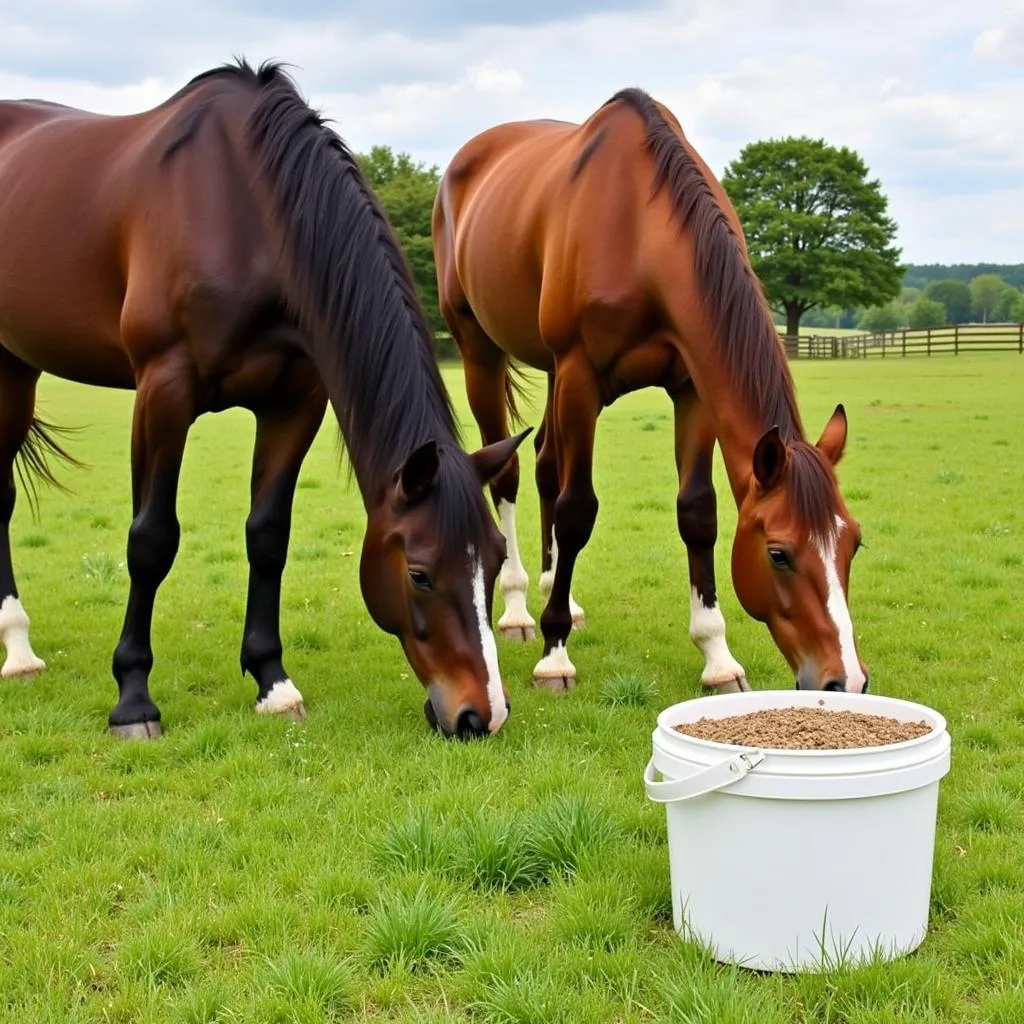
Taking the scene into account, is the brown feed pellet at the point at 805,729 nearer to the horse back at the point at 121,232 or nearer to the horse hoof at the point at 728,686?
the horse hoof at the point at 728,686

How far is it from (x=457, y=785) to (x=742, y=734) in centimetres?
121

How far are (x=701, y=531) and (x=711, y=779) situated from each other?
2883 millimetres

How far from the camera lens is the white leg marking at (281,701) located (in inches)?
193

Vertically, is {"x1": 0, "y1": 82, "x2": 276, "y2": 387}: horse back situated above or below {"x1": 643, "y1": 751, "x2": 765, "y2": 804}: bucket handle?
above

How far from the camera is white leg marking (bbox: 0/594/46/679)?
18.4 ft

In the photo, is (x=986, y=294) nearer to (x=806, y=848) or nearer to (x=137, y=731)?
(x=137, y=731)

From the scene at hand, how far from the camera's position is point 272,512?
5133 mm

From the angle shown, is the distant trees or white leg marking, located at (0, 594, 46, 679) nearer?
white leg marking, located at (0, 594, 46, 679)

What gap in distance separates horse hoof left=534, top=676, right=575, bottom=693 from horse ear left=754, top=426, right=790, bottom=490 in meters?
1.69

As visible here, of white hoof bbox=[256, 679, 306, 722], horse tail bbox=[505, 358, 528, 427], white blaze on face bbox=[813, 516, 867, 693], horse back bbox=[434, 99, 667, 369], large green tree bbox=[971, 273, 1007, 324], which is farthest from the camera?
large green tree bbox=[971, 273, 1007, 324]

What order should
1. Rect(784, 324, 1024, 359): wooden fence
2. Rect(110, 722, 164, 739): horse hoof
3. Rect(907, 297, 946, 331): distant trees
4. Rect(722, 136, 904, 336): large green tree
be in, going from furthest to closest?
Rect(907, 297, 946, 331): distant trees, Rect(722, 136, 904, 336): large green tree, Rect(784, 324, 1024, 359): wooden fence, Rect(110, 722, 164, 739): horse hoof

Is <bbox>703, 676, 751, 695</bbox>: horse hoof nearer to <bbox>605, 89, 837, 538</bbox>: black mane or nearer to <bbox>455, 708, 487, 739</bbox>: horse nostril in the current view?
<bbox>605, 89, 837, 538</bbox>: black mane

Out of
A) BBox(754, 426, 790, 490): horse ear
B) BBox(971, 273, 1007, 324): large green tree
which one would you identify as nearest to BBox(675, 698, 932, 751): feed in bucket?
BBox(754, 426, 790, 490): horse ear

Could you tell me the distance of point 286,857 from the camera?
337 cm
